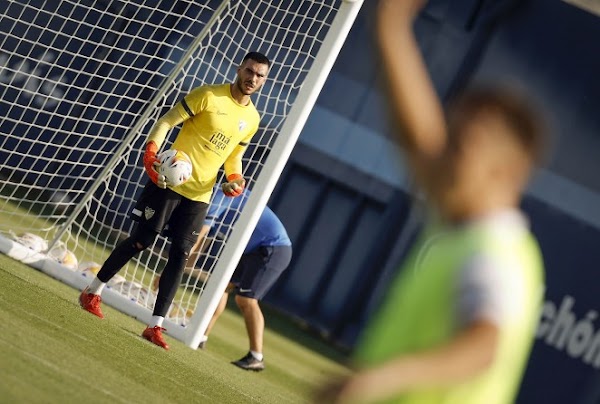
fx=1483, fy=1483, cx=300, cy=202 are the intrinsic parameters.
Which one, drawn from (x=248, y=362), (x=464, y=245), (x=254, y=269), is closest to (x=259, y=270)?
(x=254, y=269)

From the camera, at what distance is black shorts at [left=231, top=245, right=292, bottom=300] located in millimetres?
10938

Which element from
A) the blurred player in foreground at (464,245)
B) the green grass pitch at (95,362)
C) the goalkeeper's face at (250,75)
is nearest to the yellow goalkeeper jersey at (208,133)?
the goalkeeper's face at (250,75)

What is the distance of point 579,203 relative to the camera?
63.7 ft

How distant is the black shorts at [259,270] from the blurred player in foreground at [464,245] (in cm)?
801

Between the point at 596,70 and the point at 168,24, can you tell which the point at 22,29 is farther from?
the point at 596,70

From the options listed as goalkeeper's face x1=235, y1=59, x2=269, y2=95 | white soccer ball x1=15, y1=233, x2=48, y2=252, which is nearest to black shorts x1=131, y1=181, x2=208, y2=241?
goalkeeper's face x1=235, y1=59, x2=269, y2=95

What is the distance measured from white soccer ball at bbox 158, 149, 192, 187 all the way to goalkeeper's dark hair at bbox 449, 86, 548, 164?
635cm

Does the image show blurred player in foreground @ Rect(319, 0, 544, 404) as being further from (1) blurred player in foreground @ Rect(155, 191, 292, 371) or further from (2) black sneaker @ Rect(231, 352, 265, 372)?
(2) black sneaker @ Rect(231, 352, 265, 372)

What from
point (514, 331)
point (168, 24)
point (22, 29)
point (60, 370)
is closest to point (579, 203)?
point (168, 24)

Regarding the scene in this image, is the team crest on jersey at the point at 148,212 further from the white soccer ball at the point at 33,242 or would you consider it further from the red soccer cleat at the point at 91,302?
the white soccer ball at the point at 33,242

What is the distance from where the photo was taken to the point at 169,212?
9398 millimetres

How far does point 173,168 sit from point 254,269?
2095 millimetres

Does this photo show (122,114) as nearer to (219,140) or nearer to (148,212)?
(219,140)

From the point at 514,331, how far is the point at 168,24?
14.1 m
